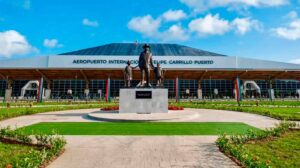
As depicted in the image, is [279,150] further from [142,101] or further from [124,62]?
[124,62]

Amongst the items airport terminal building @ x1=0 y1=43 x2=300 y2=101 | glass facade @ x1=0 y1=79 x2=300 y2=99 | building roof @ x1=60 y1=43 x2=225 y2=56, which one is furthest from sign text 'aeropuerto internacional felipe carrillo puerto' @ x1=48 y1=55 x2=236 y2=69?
building roof @ x1=60 y1=43 x2=225 y2=56

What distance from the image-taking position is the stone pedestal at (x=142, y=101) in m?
16.1

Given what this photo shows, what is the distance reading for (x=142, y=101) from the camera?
639 inches

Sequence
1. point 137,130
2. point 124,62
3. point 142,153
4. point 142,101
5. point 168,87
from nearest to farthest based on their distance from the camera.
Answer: point 142,153 < point 137,130 < point 142,101 < point 124,62 < point 168,87

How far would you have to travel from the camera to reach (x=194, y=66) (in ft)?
151

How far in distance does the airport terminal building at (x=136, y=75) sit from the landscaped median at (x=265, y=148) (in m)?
31.0

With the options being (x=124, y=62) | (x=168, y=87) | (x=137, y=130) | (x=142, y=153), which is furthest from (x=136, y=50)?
(x=142, y=153)

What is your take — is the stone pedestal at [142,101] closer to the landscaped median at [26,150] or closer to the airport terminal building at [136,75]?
the landscaped median at [26,150]

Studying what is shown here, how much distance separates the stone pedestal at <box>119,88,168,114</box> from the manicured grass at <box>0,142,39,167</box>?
9.61m

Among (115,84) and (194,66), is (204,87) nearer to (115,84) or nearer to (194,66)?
(194,66)

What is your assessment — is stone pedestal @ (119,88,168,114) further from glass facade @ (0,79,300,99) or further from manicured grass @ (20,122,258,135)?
glass facade @ (0,79,300,99)

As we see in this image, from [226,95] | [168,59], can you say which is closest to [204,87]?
[226,95]

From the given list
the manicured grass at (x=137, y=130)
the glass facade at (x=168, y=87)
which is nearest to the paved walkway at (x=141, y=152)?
the manicured grass at (x=137, y=130)

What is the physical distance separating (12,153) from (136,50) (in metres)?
53.8
